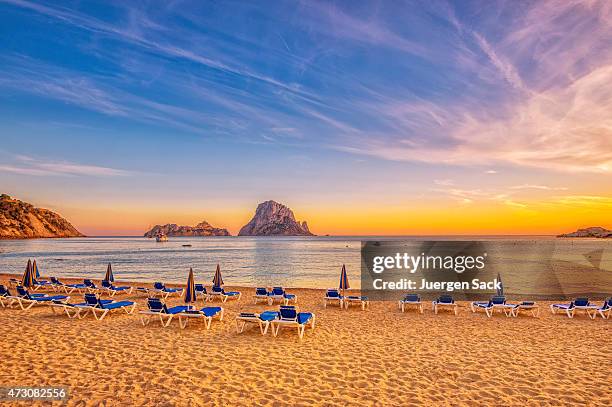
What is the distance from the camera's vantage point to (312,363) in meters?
6.71

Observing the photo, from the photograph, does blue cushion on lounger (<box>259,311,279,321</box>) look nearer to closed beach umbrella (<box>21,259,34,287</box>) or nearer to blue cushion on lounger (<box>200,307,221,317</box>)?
blue cushion on lounger (<box>200,307,221,317</box>)

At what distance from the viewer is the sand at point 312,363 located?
526 cm

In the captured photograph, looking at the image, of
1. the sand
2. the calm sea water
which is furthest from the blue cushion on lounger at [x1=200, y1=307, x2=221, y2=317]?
the calm sea water

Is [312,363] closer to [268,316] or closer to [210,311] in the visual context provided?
[268,316]

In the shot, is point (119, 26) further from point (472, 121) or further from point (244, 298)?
point (472, 121)

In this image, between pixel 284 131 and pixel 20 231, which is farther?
pixel 20 231

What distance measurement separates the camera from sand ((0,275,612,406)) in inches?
207

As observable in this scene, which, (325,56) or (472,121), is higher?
(325,56)

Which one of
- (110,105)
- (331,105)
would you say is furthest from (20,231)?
(331,105)

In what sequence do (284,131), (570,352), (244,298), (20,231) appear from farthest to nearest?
(20,231), (284,131), (244,298), (570,352)

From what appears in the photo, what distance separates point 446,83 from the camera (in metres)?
20.3

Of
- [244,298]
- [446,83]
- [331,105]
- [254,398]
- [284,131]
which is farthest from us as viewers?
[284,131]

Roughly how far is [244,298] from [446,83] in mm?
16052

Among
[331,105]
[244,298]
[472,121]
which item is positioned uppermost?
[331,105]
